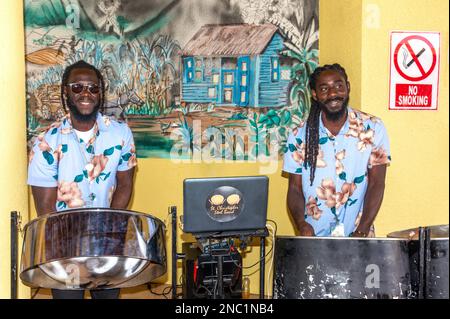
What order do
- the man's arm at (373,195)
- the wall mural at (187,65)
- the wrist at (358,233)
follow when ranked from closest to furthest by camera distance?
the wrist at (358,233) < the man's arm at (373,195) < the wall mural at (187,65)

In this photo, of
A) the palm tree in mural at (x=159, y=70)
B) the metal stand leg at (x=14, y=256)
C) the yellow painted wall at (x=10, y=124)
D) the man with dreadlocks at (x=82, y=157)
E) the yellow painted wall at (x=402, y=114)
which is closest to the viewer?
the metal stand leg at (x=14, y=256)

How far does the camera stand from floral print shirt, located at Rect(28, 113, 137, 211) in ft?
8.50

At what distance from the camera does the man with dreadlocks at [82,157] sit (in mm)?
2586

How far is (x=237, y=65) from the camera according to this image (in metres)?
3.52

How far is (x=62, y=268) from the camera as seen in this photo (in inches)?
83.2

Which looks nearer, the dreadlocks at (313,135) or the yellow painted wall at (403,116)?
the dreadlocks at (313,135)

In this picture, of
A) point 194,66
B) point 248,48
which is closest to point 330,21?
point 248,48

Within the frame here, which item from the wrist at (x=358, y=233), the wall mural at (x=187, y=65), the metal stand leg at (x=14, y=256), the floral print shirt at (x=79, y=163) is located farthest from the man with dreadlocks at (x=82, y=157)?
the wall mural at (x=187, y=65)

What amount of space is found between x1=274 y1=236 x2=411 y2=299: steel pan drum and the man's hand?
23.3 inches

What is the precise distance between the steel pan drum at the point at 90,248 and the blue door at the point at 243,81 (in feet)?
4.71

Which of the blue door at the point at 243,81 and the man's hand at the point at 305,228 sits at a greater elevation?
the blue door at the point at 243,81

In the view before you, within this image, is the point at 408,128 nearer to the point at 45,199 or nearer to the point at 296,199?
the point at 296,199

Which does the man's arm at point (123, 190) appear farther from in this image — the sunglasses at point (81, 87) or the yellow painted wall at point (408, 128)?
the yellow painted wall at point (408, 128)

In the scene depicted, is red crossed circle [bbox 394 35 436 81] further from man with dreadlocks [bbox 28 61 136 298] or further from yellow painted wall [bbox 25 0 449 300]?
man with dreadlocks [bbox 28 61 136 298]
